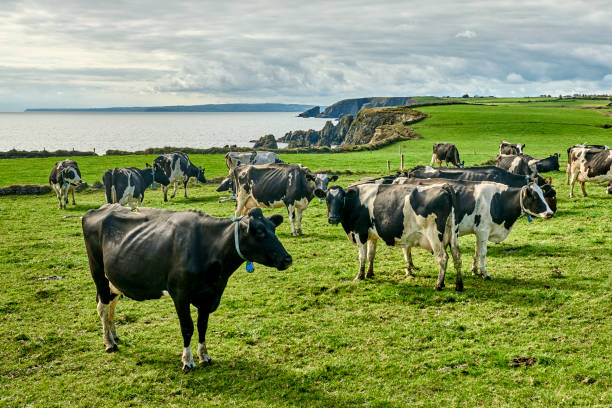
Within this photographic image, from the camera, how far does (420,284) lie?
1276cm

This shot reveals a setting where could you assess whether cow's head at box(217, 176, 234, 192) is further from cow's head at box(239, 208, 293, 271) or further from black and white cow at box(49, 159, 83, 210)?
cow's head at box(239, 208, 293, 271)

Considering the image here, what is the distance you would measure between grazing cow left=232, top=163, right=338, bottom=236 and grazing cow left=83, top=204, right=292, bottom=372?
33.9ft

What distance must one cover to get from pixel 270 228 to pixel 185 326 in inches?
88.6

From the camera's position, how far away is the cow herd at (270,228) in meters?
8.19

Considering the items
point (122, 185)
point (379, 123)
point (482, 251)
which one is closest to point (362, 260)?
point (482, 251)

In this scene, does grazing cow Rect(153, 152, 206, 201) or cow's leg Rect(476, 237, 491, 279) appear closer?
cow's leg Rect(476, 237, 491, 279)

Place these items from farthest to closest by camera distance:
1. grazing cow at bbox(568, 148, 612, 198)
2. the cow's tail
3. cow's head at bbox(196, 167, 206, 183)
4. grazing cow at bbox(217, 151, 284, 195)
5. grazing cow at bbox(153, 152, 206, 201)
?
grazing cow at bbox(217, 151, 284, 195)
cow's head at bbox(196, 167, 206, 183)
grazing cow at bbox(153, 152, 206, 201)
the cow's tail
grazing cow at bbox(568, 148, 612, 198)

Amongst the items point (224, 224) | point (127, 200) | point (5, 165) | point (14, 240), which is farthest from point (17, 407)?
point (5, 165)

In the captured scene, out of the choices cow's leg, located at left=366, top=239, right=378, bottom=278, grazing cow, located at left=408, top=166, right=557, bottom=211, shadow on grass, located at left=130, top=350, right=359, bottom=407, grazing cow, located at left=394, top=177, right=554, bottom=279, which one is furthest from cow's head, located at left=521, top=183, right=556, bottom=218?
shadow on grass, located at left=130, top=350, right=359, bottom=407

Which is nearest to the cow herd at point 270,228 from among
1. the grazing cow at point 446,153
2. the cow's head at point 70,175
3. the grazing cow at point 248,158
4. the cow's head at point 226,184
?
the cow's head at point 226,184

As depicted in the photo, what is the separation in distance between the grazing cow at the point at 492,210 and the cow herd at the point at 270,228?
0.03 metres

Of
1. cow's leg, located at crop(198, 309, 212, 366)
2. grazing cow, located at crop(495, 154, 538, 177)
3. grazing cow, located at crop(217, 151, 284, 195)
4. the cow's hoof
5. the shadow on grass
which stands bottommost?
the shadow on grass

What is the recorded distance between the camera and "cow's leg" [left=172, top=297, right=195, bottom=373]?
26.9 feet

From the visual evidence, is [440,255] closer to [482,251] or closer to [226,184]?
[482,251]
